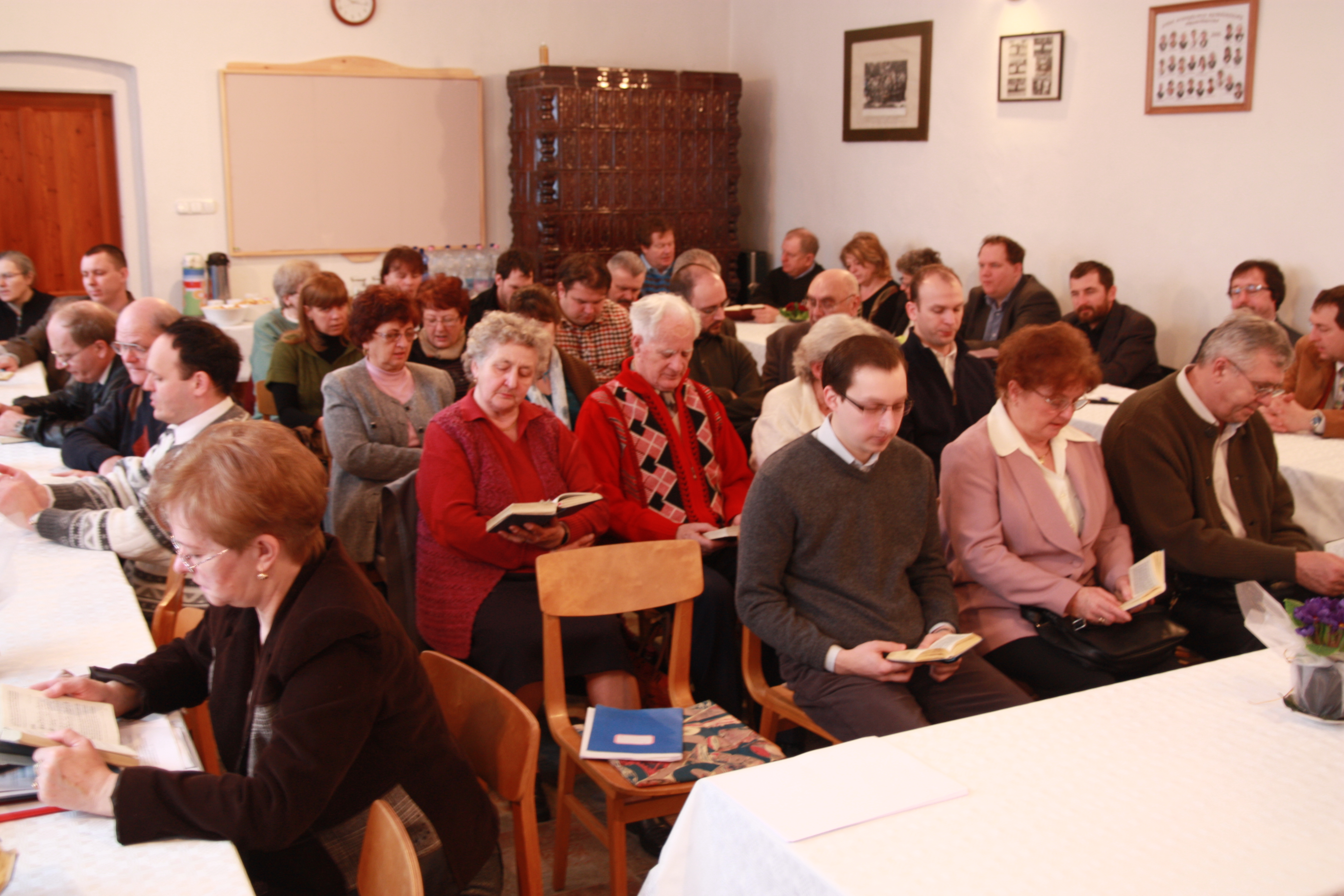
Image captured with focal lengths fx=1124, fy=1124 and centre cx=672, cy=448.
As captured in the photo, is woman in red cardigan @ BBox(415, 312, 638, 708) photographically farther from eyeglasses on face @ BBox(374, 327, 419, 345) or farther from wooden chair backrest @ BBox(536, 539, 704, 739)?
eyeglasses on face @ BBox(374, 327, 419, 345)

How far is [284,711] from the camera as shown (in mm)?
1712

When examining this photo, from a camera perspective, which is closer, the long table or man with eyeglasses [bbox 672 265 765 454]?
the long table

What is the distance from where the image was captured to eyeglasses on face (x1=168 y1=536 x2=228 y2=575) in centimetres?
177

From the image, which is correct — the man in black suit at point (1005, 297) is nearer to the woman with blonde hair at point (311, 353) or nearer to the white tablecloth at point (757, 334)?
the white tablecloth at point (757, 334)

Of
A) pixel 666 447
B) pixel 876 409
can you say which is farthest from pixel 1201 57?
pixel 876 409

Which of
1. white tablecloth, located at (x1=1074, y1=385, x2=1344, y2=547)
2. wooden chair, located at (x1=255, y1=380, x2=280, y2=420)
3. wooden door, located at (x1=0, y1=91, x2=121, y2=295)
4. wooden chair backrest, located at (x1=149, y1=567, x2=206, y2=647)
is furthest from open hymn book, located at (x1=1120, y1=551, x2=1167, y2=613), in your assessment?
wooden door, located at (x1=0, y1=91, x2=121, y2=295)

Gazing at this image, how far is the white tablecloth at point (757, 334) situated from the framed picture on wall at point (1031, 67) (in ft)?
6.84

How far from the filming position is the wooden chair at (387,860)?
5.13ft

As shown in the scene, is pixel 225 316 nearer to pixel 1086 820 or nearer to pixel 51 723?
pixel 51 723

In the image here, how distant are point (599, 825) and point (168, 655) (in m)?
1.05

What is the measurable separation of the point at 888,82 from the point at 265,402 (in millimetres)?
5306

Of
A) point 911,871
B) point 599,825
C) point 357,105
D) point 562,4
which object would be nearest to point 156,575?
point 599,825

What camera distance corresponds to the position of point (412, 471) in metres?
3.83

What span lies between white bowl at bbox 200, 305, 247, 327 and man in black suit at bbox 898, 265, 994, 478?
16.2 ft
